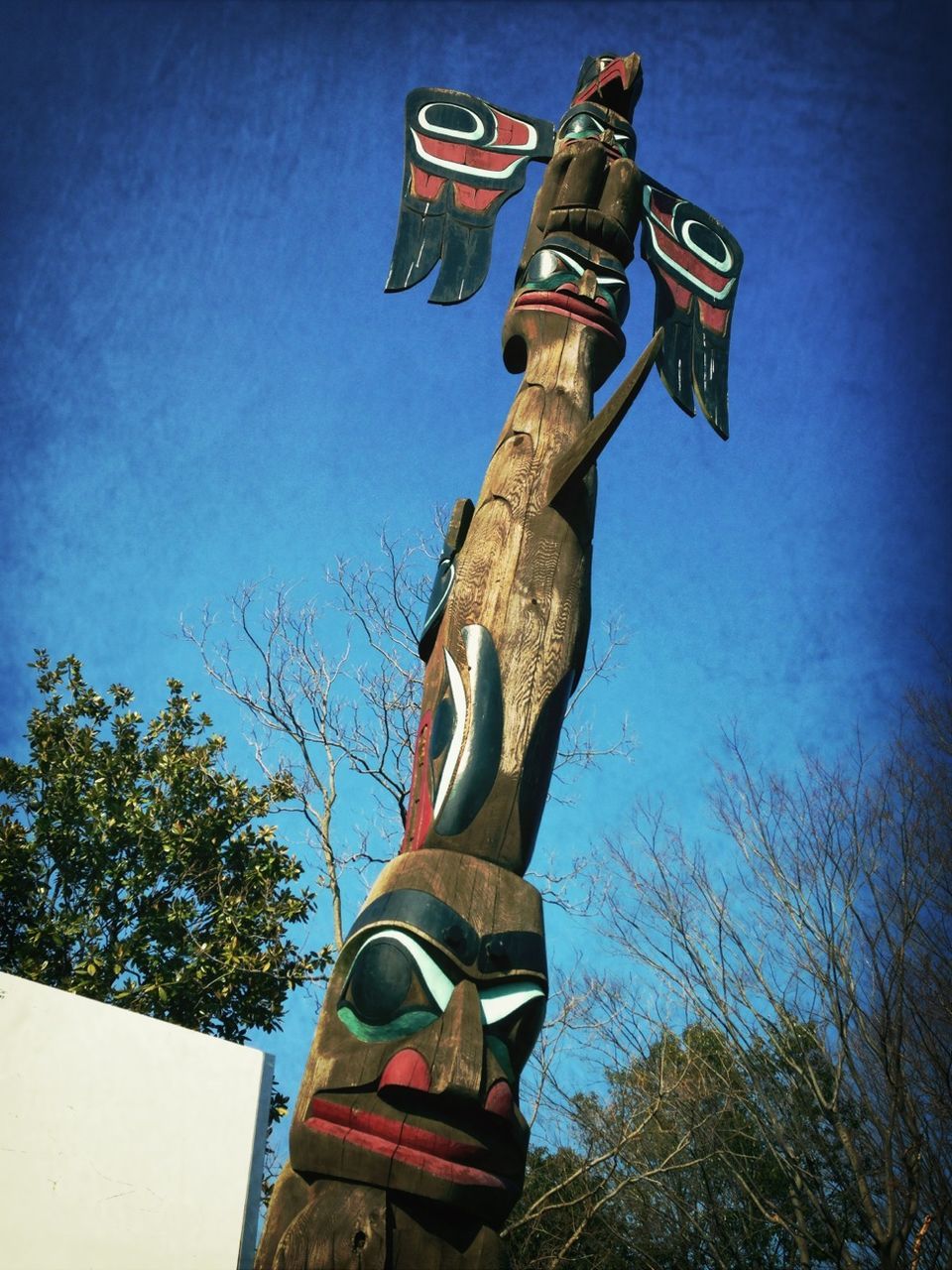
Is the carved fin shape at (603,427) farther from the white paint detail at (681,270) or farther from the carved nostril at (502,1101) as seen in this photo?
the white paint detail at (681,270)

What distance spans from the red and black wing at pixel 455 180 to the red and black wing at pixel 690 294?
84 cm

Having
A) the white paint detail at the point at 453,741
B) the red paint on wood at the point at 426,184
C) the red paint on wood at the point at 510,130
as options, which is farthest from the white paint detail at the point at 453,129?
the white paint detail at the point at 453,741

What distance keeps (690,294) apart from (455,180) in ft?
5.10

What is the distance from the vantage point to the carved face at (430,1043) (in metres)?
2.79

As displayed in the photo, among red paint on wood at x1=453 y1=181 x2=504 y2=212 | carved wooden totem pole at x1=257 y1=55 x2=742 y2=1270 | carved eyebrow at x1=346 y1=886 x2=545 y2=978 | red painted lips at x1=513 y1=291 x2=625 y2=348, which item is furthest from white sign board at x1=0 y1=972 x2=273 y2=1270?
red paint on wood at x1=453 y1=181 x2=504 y2=212

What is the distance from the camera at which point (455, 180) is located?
640 centimetres

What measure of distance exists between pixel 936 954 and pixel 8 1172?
6183mm

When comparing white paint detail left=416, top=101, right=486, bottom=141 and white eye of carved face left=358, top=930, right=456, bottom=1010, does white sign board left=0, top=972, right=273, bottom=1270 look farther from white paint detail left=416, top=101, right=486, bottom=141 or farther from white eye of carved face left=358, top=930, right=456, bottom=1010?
white paint detail left=416, top=101, right=486, bottom=141

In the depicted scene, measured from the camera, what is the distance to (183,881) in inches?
322

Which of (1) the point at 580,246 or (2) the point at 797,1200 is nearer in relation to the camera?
(1) the point at 580,246

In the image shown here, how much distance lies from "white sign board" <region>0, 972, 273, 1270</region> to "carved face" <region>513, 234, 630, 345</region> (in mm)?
3738

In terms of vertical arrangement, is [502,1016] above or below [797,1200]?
below

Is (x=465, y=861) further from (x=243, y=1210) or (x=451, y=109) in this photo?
(x=451, y=109)

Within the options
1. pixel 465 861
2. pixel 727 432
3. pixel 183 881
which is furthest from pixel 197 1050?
pixel 727 432
